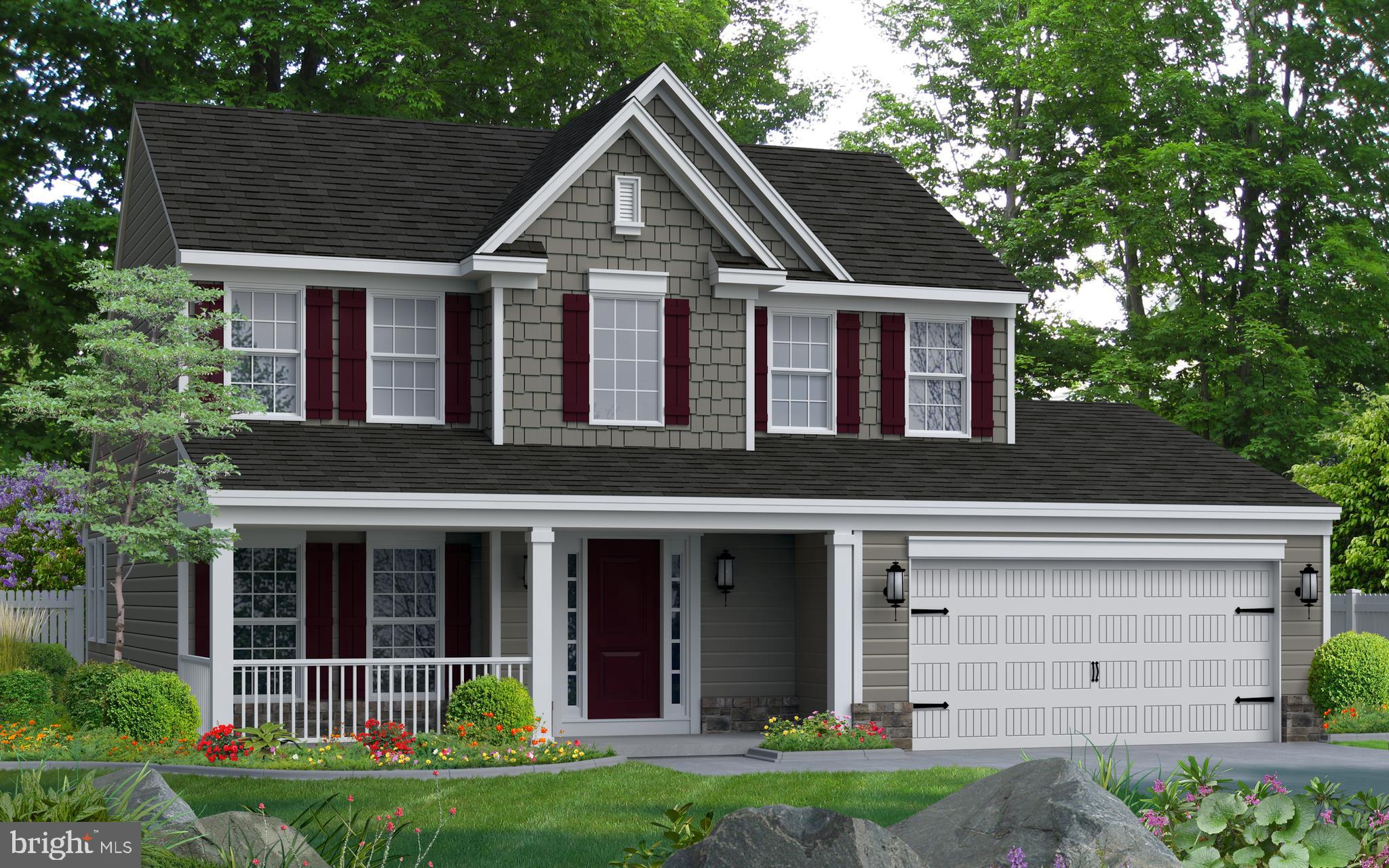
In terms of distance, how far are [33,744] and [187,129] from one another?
858 cm

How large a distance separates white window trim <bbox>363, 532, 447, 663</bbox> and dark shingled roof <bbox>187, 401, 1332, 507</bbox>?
1195mm

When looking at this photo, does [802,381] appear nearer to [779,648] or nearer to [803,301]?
[803,301]

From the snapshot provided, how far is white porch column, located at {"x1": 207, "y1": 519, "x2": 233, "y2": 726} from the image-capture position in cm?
1634

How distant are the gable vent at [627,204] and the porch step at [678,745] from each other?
5.94m

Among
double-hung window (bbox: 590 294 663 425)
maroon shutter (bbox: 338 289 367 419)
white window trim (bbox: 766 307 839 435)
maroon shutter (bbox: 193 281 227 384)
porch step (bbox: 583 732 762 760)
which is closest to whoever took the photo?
porch step (bbox: 583 732 762 760)

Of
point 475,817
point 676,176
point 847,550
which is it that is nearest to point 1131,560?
point 847,550

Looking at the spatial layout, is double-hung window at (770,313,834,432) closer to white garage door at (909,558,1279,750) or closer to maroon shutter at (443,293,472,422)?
white garage door at (909,558,1279,750)

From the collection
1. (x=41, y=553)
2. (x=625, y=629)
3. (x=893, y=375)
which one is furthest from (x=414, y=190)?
(x=41, y=553)

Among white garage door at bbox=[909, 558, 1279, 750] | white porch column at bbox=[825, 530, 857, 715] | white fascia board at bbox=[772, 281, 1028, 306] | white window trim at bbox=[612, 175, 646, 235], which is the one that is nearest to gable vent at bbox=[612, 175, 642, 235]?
white window trim at bbox=[612, 175, 646, 235]

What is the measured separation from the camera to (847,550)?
18875 millimetres

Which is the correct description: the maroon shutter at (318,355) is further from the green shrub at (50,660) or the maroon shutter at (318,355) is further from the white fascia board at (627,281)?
the green shrub at (50,660)

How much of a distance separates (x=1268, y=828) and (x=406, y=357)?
13.0 m

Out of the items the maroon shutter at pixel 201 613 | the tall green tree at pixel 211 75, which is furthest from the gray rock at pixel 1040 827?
the tall green tree at pixel 211 75

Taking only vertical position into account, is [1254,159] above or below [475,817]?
above
